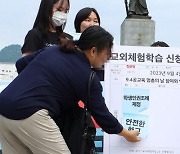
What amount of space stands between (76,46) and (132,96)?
484 millimetres

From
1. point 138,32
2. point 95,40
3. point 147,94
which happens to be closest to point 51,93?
point 95,40

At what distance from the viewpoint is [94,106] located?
1.72 metres

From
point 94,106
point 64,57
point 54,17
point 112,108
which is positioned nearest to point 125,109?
point 112,108

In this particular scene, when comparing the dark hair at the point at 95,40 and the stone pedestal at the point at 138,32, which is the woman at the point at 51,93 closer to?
the dark hair at the point at 95,40

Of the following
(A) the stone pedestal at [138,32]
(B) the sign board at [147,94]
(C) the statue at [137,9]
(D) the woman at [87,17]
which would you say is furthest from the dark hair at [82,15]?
(C) the statue at [137,9]

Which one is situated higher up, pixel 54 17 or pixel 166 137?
pixel 54 17

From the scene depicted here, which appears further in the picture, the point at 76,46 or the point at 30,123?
the point at 76,46

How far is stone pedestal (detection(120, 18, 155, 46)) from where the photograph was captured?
8328 mm

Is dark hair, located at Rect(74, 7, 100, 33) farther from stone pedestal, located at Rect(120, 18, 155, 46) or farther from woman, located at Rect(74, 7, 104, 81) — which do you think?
stone pedestal, located at Rect(120, 18, 155, 46)

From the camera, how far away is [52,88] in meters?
1.67

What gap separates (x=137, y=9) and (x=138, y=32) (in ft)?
2.25

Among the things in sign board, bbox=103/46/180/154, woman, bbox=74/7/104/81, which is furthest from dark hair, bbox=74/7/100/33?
sign board, bbox=103/46/180/154

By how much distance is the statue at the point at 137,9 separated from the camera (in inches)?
340

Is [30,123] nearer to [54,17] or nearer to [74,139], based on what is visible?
[74,139]
